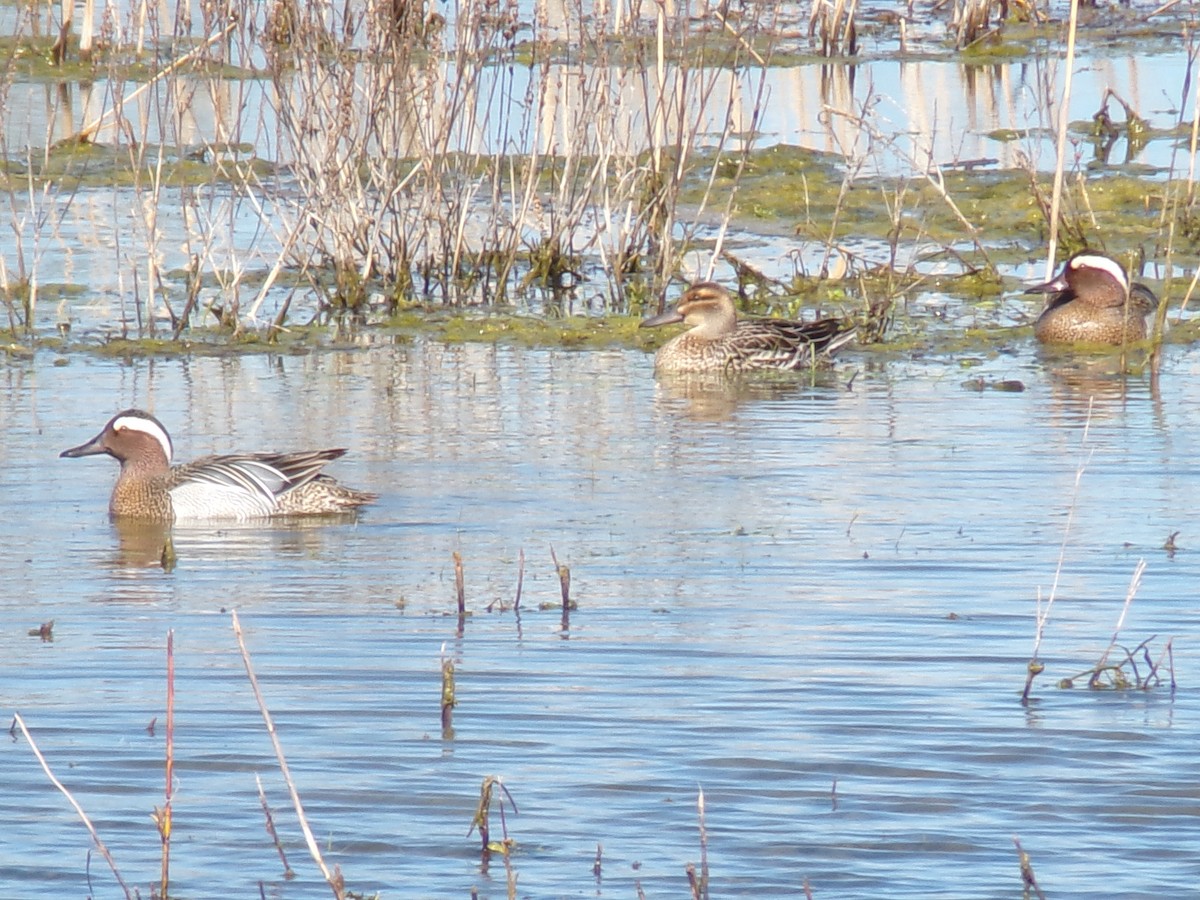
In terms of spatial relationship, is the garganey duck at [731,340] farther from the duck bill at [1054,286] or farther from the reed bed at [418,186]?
the duck bill at [1054,286]

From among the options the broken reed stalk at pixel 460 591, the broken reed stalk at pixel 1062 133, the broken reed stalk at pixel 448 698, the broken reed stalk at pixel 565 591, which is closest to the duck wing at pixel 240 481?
the broken reed stalk at pixel 460 591

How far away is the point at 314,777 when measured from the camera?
584 centimetres

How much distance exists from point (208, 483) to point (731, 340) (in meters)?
4.24

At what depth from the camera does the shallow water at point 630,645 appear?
539 centimetres

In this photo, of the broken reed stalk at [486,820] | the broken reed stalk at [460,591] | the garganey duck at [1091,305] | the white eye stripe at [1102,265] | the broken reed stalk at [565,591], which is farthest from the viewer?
the white eye stripe at [1102,265]

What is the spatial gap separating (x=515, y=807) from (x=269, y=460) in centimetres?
428

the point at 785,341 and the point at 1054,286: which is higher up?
the point at 1054,286

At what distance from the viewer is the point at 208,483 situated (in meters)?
9.72

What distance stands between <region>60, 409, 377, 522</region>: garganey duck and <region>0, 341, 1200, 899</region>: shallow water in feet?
0.61

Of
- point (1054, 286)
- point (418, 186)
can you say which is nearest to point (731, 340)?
point (1054, 286)

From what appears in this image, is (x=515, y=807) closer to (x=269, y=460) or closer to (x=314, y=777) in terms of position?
(x=314, y=777)

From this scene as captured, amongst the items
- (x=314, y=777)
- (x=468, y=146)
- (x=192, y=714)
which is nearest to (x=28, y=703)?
(x=192, y=714)

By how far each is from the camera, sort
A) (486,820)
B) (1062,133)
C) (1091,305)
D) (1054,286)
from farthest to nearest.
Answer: (1054,286), (1091,305), (1062,133), (486,820)

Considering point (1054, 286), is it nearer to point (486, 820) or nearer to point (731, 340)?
point (731, 340)
